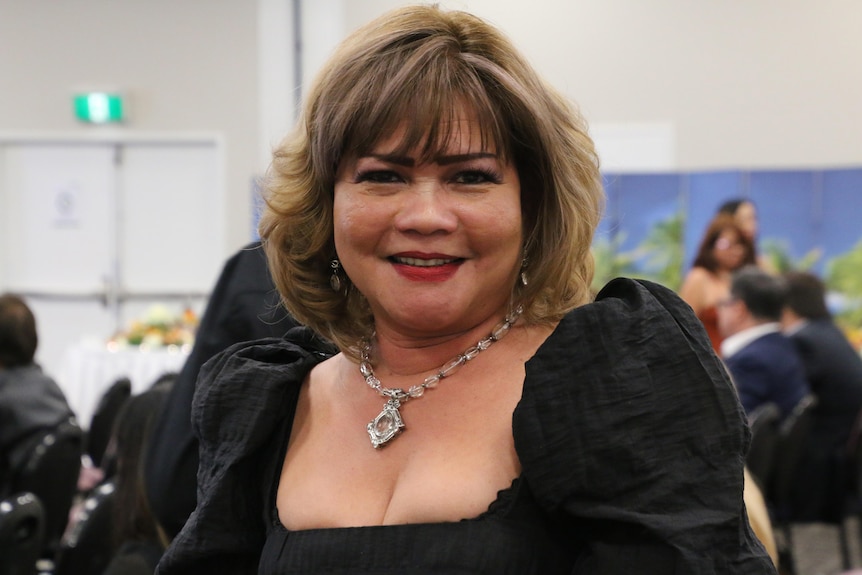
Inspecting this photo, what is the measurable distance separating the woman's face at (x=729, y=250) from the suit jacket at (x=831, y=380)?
1392 mm

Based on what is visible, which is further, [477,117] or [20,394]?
[20,394]

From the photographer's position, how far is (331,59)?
1.33 metres

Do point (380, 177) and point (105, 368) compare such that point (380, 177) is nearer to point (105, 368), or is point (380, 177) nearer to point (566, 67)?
point (105, 368)

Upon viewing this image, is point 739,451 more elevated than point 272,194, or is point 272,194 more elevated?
point 272,194

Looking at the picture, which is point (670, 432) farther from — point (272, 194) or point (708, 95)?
point (708, 95)

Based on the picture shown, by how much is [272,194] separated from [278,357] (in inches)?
9.1

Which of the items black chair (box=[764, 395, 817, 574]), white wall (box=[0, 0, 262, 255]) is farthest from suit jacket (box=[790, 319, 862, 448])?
white wall (box=[0, 0, 262, 255])

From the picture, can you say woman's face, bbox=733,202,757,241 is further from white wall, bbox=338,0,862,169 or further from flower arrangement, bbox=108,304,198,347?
flower arrangement, bbox=108,304,198,347

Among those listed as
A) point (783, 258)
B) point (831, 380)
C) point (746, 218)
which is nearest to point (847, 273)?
point (783, 258)

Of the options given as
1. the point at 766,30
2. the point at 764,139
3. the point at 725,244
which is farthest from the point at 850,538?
the point at 766,30

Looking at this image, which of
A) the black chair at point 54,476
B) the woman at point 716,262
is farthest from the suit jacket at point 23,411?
the woman at point 716,262

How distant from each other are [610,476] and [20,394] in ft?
10.6

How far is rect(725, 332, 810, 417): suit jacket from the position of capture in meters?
4.85

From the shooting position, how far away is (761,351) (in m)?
4.86
